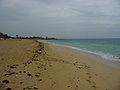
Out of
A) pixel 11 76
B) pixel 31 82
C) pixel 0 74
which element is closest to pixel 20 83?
pixel 31 82

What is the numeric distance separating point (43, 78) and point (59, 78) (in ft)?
1.98

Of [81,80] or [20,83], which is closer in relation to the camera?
[20,83]

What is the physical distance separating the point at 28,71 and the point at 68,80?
1762mm

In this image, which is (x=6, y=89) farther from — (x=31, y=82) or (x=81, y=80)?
(x=81, y=80)

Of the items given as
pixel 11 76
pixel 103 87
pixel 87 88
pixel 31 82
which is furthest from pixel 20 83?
pixel 103 87

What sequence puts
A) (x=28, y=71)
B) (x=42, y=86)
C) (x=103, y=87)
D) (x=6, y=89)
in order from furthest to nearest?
(x=28, y=71) < (x=103, y=87) < (x=42, y=86) < (x=6, y=89)

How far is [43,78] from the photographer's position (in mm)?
7066

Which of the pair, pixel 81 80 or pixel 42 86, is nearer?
pixel 42 86

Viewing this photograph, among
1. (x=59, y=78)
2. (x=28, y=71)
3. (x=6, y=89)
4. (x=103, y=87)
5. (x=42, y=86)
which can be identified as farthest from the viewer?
(x=28, y=71)

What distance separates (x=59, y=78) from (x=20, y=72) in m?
1.52

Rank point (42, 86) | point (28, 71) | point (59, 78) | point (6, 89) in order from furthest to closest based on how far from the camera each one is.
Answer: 1. point (28, 71)
2. point (59, 78)
3. point (42, 86)
4. point (6, 89)

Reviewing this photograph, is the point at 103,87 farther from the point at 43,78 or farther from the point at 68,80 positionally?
the point at 43,78

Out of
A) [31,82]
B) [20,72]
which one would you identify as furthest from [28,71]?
[31,82]

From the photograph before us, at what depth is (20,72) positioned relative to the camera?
771cm
